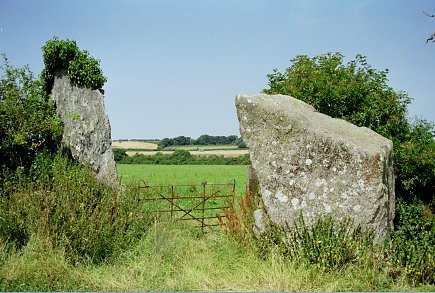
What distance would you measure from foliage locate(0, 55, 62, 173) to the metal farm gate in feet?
9.93

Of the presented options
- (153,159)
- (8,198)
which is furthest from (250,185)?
(153,159)

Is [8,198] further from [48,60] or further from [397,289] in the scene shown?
[397,289]

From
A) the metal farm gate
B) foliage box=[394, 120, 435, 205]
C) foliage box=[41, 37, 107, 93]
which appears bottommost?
the metal farm gate

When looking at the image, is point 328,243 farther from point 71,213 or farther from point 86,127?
point 86,127

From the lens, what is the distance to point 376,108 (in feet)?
43.0

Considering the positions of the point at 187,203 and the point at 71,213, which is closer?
the point at 71,213

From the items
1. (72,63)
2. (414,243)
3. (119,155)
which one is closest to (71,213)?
(72,63)

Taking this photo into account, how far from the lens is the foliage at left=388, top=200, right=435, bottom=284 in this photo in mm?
9258

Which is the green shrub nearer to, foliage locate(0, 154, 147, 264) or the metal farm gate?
the metal farm gate

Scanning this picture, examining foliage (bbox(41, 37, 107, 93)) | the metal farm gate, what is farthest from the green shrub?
foliage (bbox(41, 37, 107, 93))

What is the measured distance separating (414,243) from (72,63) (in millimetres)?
9859

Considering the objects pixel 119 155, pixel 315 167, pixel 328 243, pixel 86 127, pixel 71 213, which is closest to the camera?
pixel 328 243

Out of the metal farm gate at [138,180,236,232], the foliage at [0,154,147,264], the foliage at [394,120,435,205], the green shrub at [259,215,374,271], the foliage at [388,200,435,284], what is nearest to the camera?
the green shrub at [259,215,374,271]

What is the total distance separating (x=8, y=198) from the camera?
11500 mm
